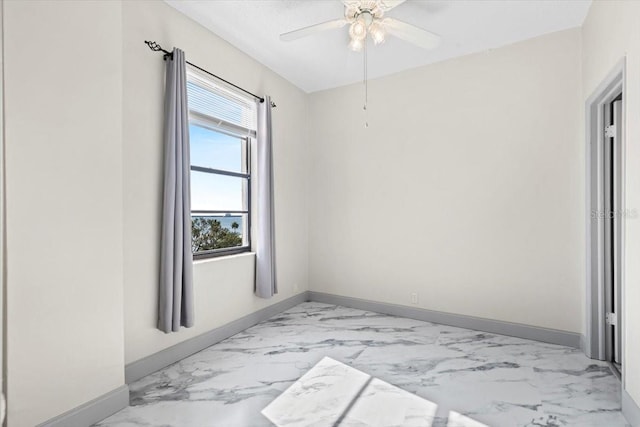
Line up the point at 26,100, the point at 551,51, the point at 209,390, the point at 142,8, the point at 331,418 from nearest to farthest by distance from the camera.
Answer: the point at 26,100 → the point at 331,418 → the point at 209,390 → the point at 142,8 → the point at 551,51

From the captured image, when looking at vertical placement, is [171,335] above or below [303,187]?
below

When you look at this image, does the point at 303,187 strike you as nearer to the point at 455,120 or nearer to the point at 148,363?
the point at 455,120

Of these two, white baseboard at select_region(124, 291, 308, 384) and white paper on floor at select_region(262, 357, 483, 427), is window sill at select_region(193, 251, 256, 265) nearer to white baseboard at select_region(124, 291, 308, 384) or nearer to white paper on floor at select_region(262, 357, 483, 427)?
white baseboard at select_region(124, 291, 308, 384)

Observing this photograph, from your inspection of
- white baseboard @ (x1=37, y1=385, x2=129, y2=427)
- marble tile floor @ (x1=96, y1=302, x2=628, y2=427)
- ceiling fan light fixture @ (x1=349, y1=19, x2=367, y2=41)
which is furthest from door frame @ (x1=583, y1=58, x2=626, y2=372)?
white baseboard @ (x1=37, y1=385, x2=129, y2=427)

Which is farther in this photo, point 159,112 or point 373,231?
point 373,231

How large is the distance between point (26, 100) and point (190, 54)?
56.8 inches

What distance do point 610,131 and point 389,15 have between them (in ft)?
6.35

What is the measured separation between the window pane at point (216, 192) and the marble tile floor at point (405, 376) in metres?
1.27

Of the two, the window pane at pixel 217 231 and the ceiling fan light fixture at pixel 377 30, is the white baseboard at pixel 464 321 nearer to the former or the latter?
the window pane at pixel 217 231

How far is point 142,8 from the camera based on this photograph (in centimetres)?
240

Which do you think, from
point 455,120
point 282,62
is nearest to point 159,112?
point 282,62

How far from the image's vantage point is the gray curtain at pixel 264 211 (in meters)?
3.45

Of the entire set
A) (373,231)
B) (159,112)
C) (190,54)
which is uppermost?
(190,54)

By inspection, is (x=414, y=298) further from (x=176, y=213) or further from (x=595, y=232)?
(x=176, y=213)
